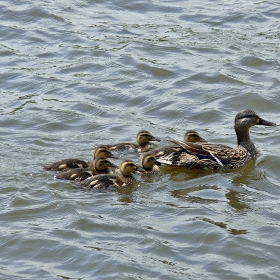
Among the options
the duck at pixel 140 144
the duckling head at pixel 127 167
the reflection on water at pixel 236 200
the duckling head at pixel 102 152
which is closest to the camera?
the reflection on water at pixel 236 200

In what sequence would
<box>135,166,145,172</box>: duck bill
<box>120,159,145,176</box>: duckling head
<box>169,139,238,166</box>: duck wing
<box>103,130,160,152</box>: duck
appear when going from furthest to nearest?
<box>103,130,160,152</box>: duck
<box>169,139,238,166</box>: duck wing
<box>135,166,145,172</box>: duck bill
<box>120,159,145,176</box>: duckling head

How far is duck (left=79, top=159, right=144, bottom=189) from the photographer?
830 cm

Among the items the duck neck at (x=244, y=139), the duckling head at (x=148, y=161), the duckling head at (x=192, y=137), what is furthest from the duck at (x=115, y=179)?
the duck neck at (x=244, y=139)

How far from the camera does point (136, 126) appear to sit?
10133mm

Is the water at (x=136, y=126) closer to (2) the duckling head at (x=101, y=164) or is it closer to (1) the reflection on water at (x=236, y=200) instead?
(1) the reflection on water at (x=236, y=200)

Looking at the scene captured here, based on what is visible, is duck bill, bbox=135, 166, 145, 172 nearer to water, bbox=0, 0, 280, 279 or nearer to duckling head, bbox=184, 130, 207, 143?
water, bbox=0, 0, 280, 279

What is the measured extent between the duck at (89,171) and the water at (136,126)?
0.08m

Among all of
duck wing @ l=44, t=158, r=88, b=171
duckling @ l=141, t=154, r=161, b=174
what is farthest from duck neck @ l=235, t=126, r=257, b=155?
duck wing @ l=44, t=158, r=88, b=171

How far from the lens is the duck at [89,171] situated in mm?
8383

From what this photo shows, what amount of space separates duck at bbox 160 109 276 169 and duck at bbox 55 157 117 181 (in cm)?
75

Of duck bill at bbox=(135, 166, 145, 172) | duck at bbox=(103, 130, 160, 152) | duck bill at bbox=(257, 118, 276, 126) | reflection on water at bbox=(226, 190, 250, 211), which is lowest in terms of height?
reflection on water at bbox=(226, 190, 250, 211)

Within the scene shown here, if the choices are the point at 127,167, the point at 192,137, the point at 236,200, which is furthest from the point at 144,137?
the point at 236,200

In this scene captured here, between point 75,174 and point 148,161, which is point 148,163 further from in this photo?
point 75,174

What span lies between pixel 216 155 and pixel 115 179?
1.29 m
